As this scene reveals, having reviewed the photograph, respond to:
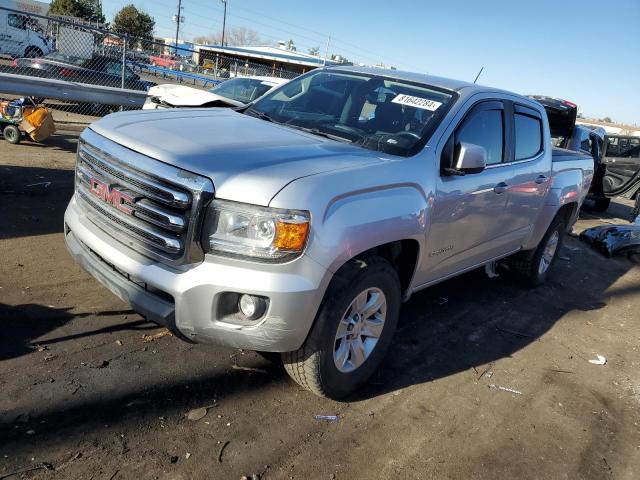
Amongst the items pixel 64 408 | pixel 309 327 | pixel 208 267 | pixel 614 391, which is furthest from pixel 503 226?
pixel 64 408

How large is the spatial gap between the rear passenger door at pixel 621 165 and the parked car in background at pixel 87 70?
11.9 metres

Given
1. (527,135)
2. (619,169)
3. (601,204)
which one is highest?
(527,135)

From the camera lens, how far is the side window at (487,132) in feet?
13.1

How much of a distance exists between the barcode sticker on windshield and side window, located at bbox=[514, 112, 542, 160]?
1256 millimetres

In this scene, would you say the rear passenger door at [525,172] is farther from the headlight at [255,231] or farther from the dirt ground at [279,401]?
the headlight at [255,231]

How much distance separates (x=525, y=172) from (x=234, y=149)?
9.60 ft

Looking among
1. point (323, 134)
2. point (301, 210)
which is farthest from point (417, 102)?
point (301, 210)

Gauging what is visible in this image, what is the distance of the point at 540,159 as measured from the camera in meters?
5.17

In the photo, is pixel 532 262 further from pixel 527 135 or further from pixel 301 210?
pixel 301 210

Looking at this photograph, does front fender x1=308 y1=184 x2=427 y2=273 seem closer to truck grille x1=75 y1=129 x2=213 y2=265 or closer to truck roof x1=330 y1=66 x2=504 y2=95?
truck grille x1=75 y1=129 x2=213 y2=265

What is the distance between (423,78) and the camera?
171 inches

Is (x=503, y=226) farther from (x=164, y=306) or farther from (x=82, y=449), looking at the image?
(x=82, y=449)

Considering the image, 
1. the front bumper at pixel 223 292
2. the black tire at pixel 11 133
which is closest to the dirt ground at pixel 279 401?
the front bumper at pixel 223 292

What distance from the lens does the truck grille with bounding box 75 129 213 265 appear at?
2660 mm
